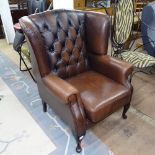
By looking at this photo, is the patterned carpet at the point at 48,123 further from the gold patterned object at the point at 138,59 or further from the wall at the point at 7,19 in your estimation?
the wall at the point at 7,19

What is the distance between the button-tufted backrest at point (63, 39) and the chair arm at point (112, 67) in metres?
0.14

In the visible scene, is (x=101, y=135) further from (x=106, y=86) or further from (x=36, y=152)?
(x=36, y=152)

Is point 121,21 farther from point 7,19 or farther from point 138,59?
point 7,19

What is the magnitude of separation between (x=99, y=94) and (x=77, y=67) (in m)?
0.49

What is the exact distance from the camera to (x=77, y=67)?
6.22 feet

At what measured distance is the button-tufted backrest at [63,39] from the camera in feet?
5.36

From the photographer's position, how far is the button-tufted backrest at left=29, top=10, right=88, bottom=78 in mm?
1633

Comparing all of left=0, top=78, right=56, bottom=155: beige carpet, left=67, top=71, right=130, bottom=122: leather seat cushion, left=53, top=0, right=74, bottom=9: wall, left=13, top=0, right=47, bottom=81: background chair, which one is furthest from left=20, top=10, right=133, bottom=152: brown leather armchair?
left=13, top=0, right=47, bottom=81: background chair

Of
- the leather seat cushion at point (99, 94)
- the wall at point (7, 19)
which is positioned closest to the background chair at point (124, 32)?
the leather seat cushion at point (99, 94)

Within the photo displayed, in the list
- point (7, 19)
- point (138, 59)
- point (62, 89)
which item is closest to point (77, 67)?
point (62, 89)

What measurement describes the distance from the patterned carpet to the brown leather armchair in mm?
103

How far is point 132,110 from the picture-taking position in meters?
1.99

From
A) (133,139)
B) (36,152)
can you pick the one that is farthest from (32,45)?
(133,139)

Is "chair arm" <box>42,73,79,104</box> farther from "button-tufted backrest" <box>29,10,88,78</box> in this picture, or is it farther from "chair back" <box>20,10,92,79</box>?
"button-tufted backrest" <box>29,10,88,78</box>
